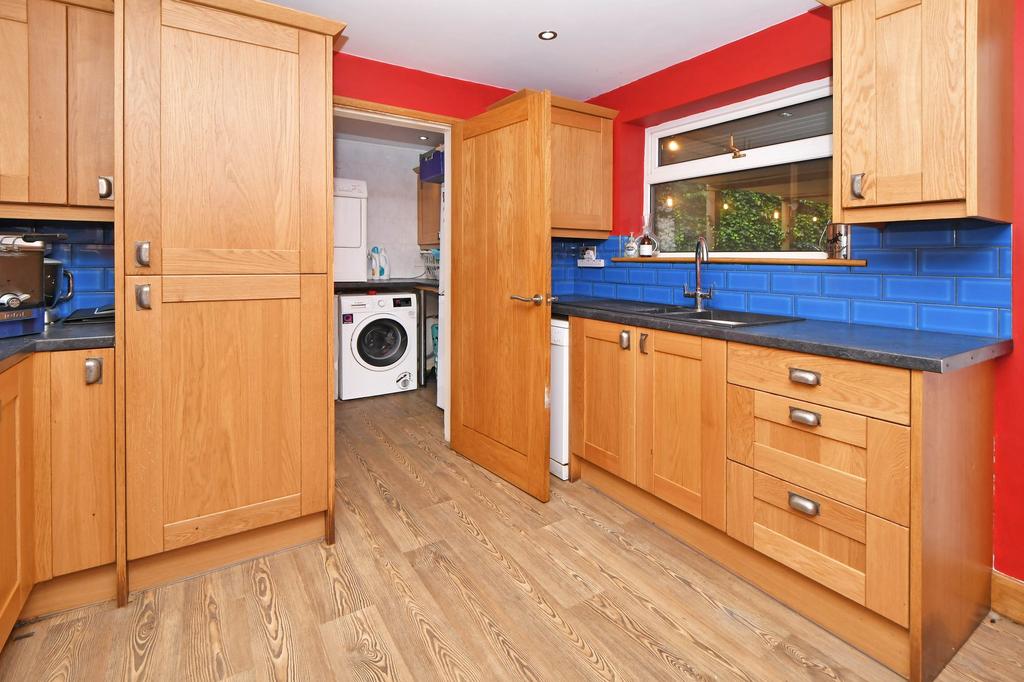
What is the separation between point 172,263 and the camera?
6.38 feet

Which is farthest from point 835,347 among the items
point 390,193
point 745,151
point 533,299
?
point 390,193

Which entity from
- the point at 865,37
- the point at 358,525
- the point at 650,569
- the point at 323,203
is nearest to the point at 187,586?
the point at 358,525

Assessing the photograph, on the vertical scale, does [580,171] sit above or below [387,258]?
above

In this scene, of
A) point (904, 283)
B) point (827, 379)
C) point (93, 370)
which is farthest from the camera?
point (904, 283)

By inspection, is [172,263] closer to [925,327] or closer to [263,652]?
[263,652]

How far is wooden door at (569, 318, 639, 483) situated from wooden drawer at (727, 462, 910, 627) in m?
0.61

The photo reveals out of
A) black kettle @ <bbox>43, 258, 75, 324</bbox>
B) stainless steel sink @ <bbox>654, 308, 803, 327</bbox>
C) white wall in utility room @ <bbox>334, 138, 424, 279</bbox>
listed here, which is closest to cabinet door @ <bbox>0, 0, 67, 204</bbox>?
black kettle @ <bbox>43, 258, 75, 324</bbox>

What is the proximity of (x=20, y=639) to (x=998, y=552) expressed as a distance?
3200mm

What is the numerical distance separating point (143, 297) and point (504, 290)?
162 centimetres

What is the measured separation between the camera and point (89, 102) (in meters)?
2.03

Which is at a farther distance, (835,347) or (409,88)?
(409,88)

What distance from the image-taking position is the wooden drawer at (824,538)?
1596 mm

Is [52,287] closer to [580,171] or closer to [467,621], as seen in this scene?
[467,621]

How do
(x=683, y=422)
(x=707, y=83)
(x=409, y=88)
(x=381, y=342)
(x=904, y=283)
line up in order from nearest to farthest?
(x=904, y=283), (x=683, y=422), (x=707, y=83), (x=409, y=88), (x=381, y=342)
